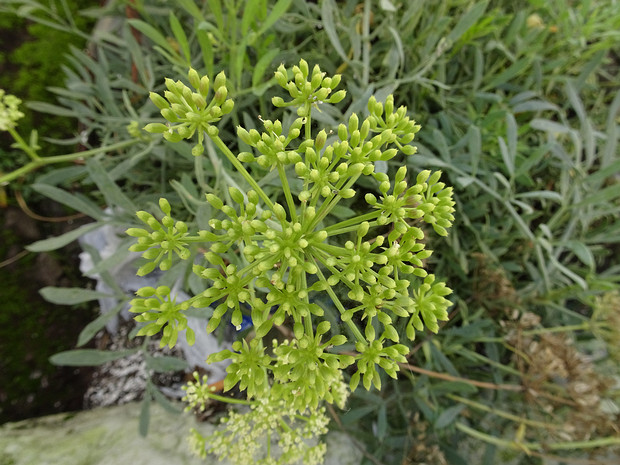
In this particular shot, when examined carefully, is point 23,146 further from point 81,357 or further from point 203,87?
point 203,87

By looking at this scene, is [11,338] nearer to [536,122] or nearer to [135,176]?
[135,176]

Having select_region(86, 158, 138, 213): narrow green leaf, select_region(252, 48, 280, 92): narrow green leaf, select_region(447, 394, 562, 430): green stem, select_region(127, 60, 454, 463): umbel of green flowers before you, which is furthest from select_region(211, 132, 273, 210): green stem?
select_region(447, 394, 562, 430): green stem

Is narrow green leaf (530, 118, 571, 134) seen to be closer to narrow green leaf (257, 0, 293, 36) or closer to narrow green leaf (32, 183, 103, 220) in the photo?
narrow green leaf (257, 0, 293, 36)

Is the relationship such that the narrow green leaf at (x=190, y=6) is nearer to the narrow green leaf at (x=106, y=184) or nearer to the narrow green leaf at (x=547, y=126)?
the narrow green leaf at (x=106, y=184)

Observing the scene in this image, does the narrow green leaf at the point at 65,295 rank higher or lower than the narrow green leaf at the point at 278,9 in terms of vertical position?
lower

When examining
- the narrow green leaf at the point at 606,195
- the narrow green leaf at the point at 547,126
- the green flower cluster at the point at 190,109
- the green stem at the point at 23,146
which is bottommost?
the narrow green leaf at the point at 606,195

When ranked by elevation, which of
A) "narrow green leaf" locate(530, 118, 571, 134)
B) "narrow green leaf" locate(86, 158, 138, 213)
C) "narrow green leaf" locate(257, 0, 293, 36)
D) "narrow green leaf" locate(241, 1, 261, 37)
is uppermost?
"narrow green leaf" locate(241, 1, 261, 37)

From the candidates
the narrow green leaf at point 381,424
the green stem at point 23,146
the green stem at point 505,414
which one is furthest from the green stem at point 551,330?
the green stem at point 23,146
